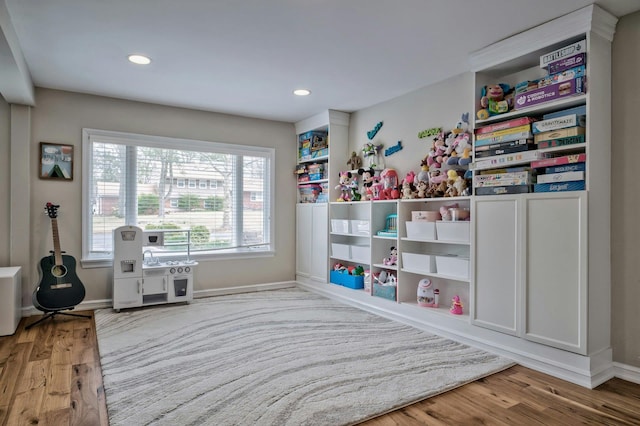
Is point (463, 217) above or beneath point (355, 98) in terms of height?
beneath

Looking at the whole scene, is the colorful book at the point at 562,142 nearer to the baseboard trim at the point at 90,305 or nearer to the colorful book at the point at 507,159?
the colorful book at the point at 507,159

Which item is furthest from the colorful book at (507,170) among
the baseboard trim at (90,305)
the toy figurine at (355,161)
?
the baseboard trim at (90,305)

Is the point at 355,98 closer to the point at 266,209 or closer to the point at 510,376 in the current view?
the point at 266,209

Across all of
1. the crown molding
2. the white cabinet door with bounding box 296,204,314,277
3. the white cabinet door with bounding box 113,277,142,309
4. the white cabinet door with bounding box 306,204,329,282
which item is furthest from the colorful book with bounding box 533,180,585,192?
the white cabinet door with bounding box 113,277,142,309

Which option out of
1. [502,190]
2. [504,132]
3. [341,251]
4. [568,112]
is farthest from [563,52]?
[341,251]

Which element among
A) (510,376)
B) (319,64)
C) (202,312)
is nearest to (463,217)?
(510,376)

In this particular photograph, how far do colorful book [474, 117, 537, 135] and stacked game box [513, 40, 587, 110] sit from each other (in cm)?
10

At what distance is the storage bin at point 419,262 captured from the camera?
11.5ft

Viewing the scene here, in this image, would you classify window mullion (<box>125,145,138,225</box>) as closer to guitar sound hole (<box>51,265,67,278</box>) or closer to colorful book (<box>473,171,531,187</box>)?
guitar sound hole (<box>51,265,67,278</box>)

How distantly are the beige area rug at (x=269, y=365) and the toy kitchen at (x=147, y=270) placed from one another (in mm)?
212

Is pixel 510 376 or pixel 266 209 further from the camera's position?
pixel 266 209

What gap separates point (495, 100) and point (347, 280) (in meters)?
2.46

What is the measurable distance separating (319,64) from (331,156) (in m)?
1.65

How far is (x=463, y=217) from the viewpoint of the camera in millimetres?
3303
